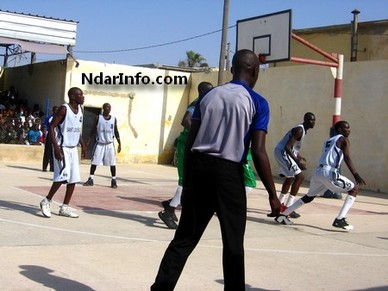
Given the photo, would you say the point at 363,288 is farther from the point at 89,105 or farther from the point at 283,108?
the point at 89,105

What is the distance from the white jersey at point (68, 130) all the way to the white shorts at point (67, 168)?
95mm

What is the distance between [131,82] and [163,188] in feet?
27.9

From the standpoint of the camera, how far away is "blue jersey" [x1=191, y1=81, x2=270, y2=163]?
13.5 ft

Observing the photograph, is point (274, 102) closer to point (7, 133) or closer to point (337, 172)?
point (7, 133)

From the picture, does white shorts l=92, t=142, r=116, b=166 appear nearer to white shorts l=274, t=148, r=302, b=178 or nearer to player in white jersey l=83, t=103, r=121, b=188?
player in white jersey l=83, t=103, r=121, b=188

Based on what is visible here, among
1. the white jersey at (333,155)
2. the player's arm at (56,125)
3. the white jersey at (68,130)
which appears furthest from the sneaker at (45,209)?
the white jersey at (333,155)

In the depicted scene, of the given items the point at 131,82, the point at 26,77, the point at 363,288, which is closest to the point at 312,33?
the point at 131,82

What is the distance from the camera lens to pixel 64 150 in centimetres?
809

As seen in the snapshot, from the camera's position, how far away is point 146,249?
21.4 feet

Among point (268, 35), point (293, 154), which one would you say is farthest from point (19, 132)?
point (293, 154)

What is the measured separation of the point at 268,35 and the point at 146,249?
407 inches

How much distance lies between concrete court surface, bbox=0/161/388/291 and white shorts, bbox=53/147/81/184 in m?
0.55

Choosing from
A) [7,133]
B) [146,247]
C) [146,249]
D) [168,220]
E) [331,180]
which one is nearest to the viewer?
[146,249]

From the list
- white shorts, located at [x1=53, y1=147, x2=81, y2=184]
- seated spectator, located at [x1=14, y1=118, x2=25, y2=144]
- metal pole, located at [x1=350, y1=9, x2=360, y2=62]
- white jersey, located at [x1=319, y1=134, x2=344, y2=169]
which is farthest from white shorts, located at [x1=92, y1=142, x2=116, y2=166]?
metal pole, located at [x1=350, y1=9, x2=360, y2=62]
